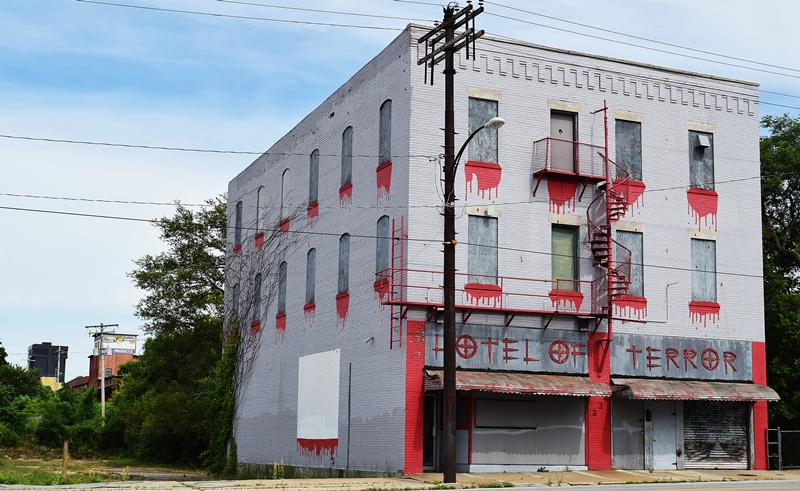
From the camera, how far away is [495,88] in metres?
28.7

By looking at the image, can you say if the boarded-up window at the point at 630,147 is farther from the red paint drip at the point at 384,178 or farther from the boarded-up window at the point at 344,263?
the boarded-up window at the point at 344,263

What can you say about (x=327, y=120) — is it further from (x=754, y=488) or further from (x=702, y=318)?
(x=754, y=488)

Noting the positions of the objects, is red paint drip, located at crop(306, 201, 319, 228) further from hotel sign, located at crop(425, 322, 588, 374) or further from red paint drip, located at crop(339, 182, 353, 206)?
hotel sign, located at crop(425, 322, 588, 374)

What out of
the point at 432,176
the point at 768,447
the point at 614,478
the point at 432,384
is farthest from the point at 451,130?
the point at 768,447

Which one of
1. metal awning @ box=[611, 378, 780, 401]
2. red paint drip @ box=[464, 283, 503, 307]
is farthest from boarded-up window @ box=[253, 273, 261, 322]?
metal awning @ box=[611, 378, 780, 401]

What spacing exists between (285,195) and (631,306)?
1486 cm

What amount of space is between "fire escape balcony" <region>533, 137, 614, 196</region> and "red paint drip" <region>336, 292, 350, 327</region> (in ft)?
22.7

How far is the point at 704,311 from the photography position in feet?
100

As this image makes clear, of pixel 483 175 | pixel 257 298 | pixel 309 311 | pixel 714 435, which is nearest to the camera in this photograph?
pixel 483 175

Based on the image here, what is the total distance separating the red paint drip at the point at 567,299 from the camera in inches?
1119

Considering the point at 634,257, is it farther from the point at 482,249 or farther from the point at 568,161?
the point at 482,249

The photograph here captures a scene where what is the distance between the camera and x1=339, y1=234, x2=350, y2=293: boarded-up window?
104ft

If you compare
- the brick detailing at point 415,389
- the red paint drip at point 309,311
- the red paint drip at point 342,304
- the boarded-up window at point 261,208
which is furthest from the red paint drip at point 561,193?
the boarded-up window at point 261,208

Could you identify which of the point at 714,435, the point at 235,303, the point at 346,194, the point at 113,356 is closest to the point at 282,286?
the point at 235,303
